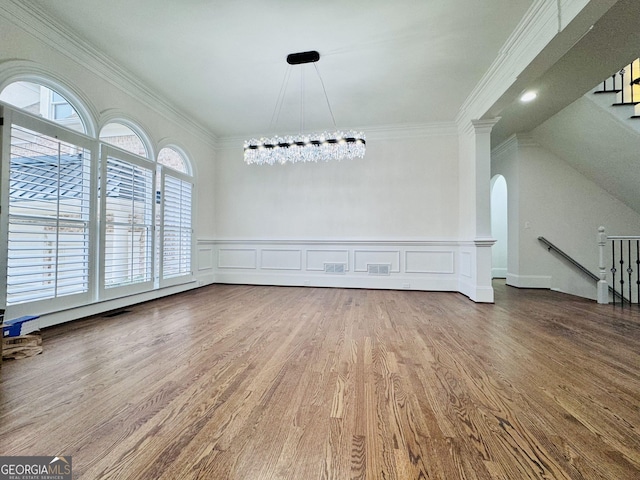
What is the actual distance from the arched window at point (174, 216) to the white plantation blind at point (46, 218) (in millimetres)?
1219

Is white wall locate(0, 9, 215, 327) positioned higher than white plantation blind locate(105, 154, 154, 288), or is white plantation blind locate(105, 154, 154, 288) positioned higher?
white wall locate(0, 9, 215, 327)

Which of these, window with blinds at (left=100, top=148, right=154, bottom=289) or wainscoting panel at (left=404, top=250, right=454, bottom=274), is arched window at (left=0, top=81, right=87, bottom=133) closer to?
window with blinds at (left=100, top=148, right=154, bottom=289)

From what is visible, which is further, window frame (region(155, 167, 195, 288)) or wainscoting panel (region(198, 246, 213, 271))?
wainscoting panel (region(198, 246, 213, 271))

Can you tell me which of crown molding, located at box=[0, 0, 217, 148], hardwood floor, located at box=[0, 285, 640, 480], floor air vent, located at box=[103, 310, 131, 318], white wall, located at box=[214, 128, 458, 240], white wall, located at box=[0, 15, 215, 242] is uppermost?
crown molding, located at box=[0, 0, 217, 148]

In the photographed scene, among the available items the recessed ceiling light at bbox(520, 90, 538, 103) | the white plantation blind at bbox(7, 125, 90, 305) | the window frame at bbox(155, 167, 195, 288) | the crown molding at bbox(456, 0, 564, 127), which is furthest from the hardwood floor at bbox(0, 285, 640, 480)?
A: the recessed ceiling light at bbox(520, 90, 538, 103)

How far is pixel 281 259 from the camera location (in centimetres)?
562

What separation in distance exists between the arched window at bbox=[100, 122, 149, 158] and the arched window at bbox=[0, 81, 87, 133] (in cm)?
31

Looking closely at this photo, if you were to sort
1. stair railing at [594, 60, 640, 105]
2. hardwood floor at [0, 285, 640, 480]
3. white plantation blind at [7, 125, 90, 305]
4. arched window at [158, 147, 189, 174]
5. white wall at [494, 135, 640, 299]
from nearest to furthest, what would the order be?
hardwood floor at [0, 285, 640, 480]
white plantation blind at [7, 125, 90, 305]
stair railing at [594, 60, 640, 105]
arched window at [158, 147, 189, 174]
white wall at [494, 135, 640, 299]

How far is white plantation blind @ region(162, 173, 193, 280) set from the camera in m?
4.43

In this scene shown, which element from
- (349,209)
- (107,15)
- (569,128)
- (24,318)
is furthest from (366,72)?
(24,318)

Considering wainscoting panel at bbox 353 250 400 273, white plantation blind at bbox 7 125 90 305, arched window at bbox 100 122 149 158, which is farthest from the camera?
wainscoting panel at bbox 353 250 400 273

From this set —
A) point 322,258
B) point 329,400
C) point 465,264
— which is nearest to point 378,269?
point 322,258

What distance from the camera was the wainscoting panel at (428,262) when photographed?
4.99 m

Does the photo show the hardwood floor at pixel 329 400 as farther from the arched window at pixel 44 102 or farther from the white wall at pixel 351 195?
the white wall at pixel 351 195
